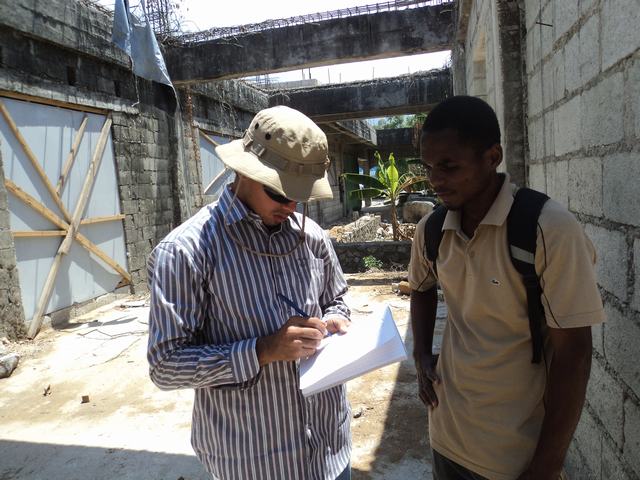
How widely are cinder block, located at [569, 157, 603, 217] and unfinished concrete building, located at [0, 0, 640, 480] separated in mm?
12

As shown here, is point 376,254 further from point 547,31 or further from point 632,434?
point 632,434

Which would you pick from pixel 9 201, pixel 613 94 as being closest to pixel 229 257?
pixel 613 94

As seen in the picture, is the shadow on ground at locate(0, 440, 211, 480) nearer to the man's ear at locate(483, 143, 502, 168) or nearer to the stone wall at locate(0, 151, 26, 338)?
the stone wall at locate(0, 151, 26, 338)

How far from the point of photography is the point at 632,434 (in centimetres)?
151

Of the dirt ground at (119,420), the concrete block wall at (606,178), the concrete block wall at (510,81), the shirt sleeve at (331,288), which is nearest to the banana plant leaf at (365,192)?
the dirt ground at (119,420)

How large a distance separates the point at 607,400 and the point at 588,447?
1.23ft

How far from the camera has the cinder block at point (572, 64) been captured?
186cm

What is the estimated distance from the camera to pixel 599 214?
5.70ft

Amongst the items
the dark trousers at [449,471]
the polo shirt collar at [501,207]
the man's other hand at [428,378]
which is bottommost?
the dark trousers at [449,471]

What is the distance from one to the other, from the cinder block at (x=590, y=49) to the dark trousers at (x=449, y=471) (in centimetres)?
142

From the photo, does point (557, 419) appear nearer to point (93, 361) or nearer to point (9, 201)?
point (93, 361)

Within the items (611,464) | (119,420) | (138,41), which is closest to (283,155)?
(611,464)

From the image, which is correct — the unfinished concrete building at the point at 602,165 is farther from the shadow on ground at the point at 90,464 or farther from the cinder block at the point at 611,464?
the shadow on ground at the point at 90,464

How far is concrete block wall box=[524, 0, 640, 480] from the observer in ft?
4.72
